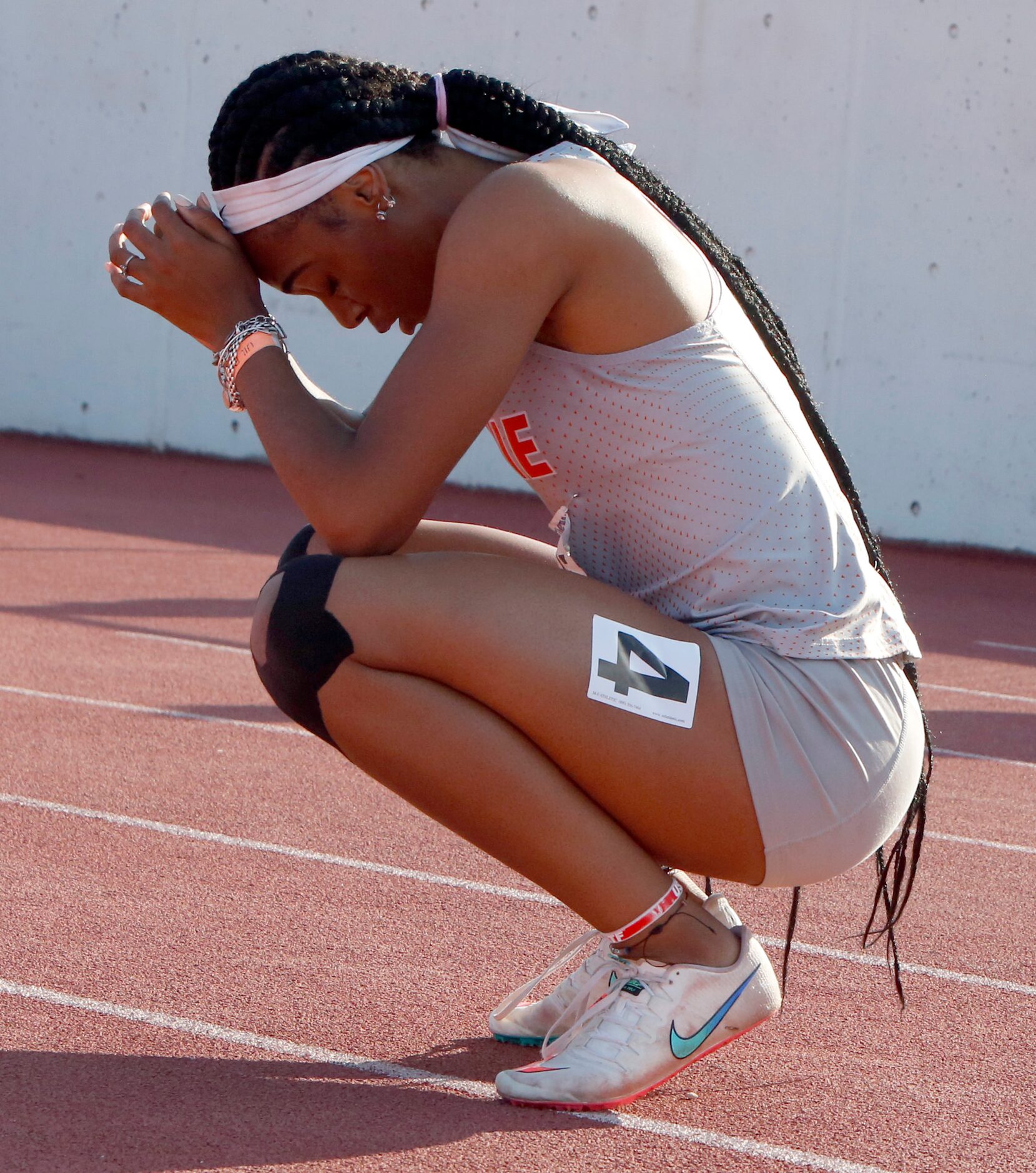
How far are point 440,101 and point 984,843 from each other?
8.78ft

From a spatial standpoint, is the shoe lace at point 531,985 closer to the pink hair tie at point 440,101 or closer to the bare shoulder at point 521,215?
the bare shoulder at point 521,215

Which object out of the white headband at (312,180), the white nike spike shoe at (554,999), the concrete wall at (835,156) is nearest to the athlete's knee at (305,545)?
the white headband at (312,180)

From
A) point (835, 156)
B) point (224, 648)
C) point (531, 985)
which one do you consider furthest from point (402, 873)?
point (835, 156)

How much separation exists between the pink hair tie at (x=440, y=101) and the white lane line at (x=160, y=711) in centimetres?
277

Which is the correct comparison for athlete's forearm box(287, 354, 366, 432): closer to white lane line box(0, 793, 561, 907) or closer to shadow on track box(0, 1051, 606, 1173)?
shadow on track box(0, 1051, 606, 1173)

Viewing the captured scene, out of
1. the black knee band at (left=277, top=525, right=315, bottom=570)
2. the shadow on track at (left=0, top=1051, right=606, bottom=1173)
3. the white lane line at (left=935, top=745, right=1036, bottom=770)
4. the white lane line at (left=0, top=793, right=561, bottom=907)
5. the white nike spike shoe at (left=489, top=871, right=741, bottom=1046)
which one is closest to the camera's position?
the shadow on track at (left=0, top=1051, right=606, bottom=1173)

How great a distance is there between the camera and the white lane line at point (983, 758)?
523cm

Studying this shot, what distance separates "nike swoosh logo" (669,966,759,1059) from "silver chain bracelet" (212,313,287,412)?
115 cm

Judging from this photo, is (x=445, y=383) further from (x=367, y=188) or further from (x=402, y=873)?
(x=402, y=873)

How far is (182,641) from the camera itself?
6219 mm

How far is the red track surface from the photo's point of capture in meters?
2.11

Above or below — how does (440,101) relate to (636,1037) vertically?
above

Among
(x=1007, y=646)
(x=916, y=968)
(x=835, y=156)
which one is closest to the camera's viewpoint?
(x=916, y=968)

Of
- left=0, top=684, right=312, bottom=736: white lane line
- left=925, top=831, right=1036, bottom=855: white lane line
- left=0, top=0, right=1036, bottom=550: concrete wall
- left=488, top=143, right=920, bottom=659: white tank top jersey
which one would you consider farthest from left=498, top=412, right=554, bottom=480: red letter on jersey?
left=0, top=0, right=1036, bottom=550: concrete wall
